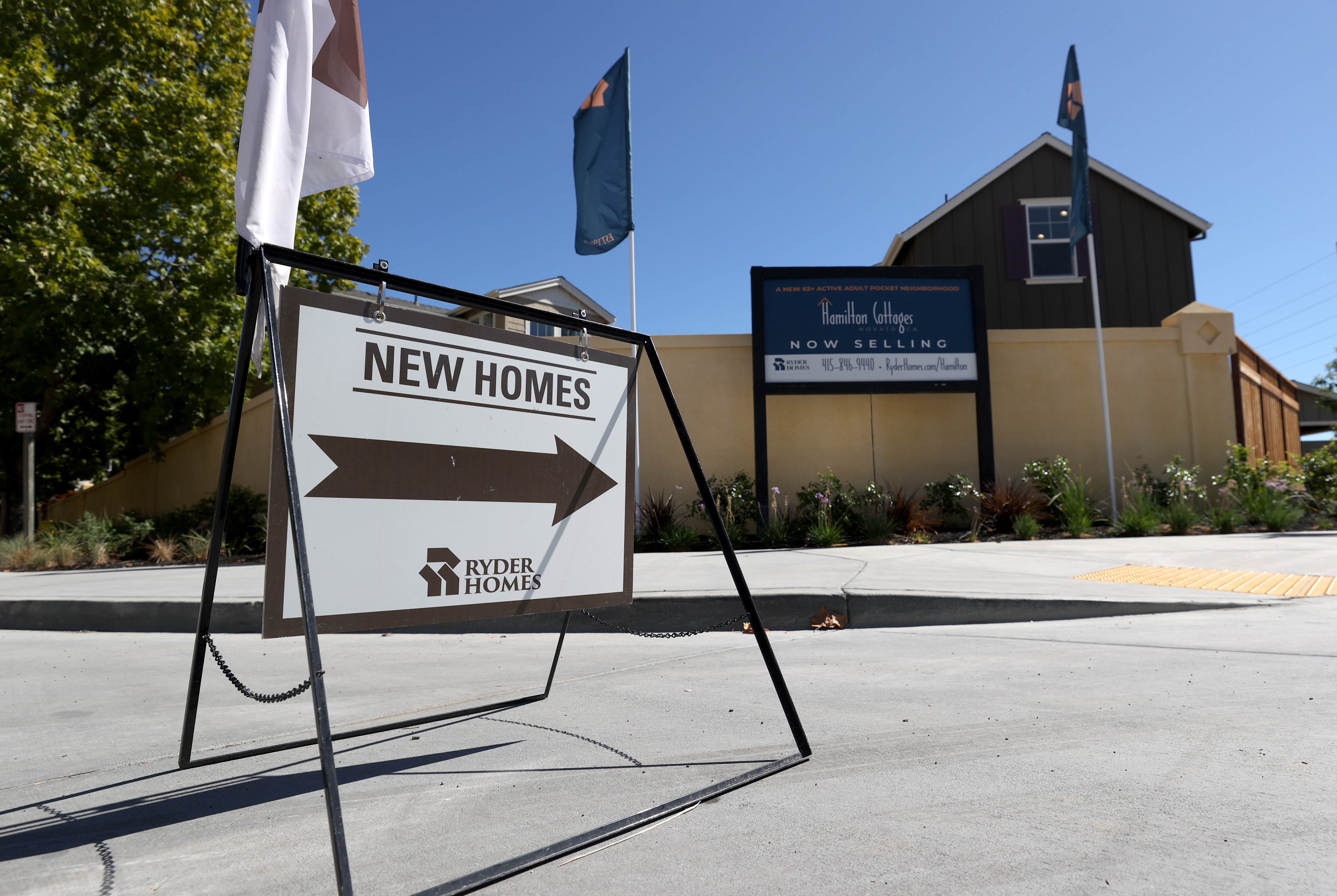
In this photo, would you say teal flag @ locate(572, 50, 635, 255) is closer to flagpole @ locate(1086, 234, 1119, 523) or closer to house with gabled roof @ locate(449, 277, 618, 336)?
flagpole @ locate(1086, 234, 1119, 523)

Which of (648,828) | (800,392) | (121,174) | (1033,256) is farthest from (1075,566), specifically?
(121,174)

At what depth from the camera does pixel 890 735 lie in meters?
3.15

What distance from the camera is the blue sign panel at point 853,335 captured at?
479 inches

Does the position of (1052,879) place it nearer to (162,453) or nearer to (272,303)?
(272,303)

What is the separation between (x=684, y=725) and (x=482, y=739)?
2.70 feet

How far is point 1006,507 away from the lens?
11.5m

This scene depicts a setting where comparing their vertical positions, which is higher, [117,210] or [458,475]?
[117,210]

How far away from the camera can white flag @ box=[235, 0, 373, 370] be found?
9.11ft

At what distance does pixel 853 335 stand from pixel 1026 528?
146 inches

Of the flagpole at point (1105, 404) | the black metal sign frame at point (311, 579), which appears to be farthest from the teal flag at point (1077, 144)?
the black metal sign frame at point (311, 579)

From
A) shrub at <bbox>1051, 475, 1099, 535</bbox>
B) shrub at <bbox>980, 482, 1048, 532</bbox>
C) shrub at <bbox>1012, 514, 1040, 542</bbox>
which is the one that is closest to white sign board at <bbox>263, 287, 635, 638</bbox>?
shrub at <bbox>1012, 514, 1040, 542</bbox>

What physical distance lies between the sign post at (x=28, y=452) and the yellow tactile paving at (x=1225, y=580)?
46.5 ft

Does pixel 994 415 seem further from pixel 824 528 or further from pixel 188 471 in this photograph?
pixel 188 471

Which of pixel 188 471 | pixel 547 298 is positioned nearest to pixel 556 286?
pixel 547 298
